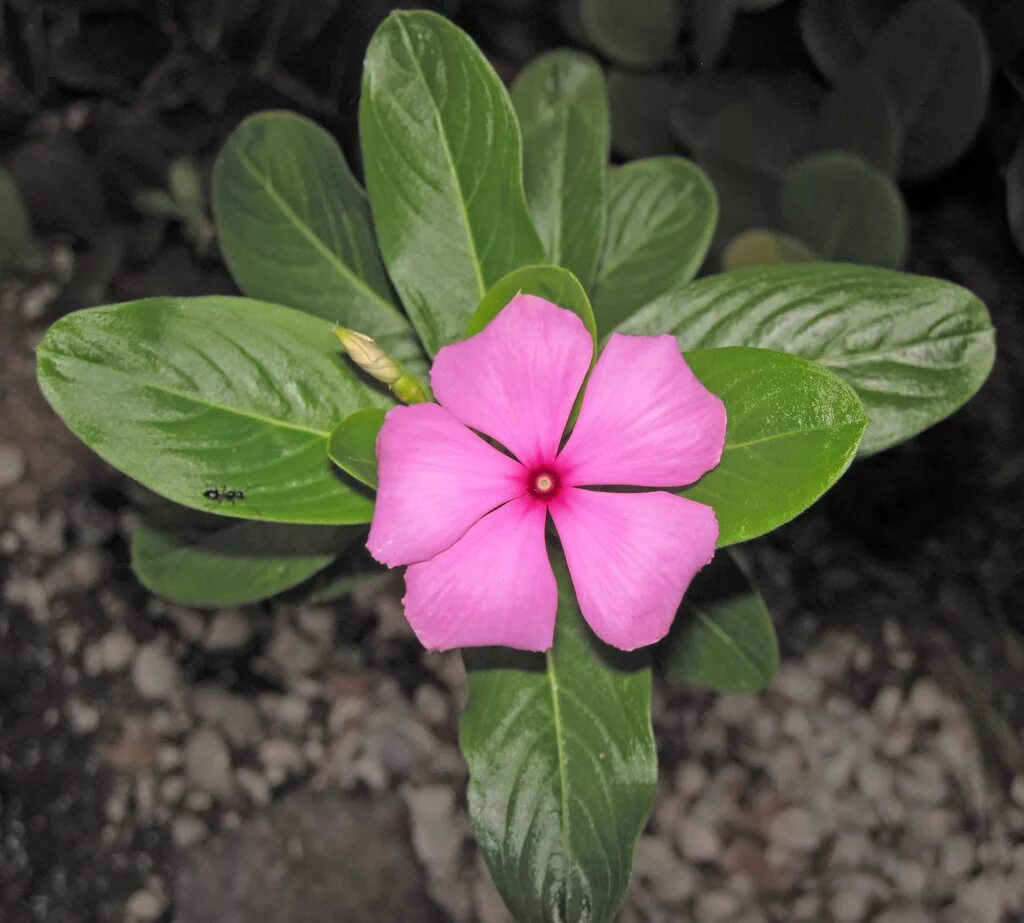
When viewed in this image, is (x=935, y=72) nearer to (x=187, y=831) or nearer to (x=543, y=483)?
(x=543, y=483)

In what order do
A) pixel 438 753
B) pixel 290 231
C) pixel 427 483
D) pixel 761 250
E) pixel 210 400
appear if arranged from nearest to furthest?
pixel 427 483
pixel 210 400
pixel 290 231
pixel 761 250
pixel 438 753

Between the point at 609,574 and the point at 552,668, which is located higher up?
the point at 609,574

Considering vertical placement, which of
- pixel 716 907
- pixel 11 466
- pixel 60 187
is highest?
pixel 60 187

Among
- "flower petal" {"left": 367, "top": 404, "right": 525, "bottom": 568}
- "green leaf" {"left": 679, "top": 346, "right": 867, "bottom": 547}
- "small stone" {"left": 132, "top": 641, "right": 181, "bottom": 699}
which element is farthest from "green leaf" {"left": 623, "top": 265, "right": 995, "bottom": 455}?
"small stone" {"left": 132, "top": 641, "right": 181, "bottom": 699}

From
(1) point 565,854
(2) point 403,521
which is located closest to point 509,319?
(2) point 403,521

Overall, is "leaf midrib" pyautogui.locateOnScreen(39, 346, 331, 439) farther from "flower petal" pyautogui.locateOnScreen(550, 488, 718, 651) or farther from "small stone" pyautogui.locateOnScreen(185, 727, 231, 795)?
"small stone" pyautogui.locateOnScreen(185, 727, 231, 795)

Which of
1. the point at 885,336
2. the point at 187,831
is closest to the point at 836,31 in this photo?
the point at 885,336

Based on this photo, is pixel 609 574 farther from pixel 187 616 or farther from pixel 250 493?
pixel 187 616

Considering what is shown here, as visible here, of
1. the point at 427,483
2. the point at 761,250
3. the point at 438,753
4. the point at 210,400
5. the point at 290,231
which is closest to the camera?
the point at 427,483
